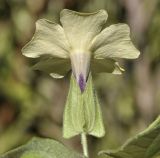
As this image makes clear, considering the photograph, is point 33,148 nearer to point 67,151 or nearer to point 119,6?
point 67,151

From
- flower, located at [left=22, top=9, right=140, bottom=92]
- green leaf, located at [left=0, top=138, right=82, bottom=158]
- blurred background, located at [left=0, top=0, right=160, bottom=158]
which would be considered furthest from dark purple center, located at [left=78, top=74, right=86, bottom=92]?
blurred background, located at [left=0, top=0, right=160, bottom=158]

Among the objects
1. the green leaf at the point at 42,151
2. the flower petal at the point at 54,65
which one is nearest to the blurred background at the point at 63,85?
the flower petal at the point at 54,65

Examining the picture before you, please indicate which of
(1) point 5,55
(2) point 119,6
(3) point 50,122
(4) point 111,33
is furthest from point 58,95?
(4) point 111,33

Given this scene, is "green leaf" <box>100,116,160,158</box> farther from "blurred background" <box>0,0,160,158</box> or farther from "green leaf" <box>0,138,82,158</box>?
"blurred background" <box>0,0,160,158</box>

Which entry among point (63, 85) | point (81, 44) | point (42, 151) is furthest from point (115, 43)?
→ point (63, 85)

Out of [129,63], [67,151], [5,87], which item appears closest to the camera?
[67,151]

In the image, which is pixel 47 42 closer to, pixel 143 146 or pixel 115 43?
pixel 115 43
